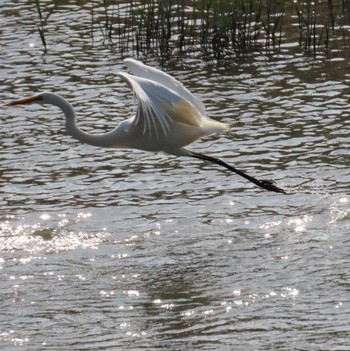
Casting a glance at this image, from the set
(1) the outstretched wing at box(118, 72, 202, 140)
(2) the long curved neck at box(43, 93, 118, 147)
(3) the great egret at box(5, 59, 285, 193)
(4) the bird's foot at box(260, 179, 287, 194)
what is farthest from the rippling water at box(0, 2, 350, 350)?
(1) the outstretched wing at box(118, 72, 202, 140)

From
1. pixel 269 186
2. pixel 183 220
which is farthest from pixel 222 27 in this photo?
pixel 183 220

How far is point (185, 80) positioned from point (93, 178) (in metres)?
2.91

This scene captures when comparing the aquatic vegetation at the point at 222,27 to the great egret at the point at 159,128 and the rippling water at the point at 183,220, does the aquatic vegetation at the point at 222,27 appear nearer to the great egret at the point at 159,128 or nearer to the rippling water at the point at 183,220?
the rippling water at the point at 183,220

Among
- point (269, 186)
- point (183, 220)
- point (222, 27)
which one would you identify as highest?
point (222, 27)

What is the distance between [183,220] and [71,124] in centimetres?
114

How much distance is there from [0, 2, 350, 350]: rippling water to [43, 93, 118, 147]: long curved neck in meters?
0.58

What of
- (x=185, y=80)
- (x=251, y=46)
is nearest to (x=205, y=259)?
(x=185, y=80)

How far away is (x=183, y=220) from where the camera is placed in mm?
7887

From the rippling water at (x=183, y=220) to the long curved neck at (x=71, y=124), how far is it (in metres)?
0.58

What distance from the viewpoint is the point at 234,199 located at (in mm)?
8320

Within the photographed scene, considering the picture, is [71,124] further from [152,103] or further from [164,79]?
[152,103]

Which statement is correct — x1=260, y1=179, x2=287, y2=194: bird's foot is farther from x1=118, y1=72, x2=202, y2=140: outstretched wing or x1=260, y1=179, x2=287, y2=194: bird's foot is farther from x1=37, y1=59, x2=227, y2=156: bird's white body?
x1=118, y1=72, x2=202, y2=140: outstretched wing

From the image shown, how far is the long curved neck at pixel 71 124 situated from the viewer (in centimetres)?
782

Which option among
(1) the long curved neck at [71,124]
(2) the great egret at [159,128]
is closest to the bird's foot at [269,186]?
(2) the great egret at [159,128]
